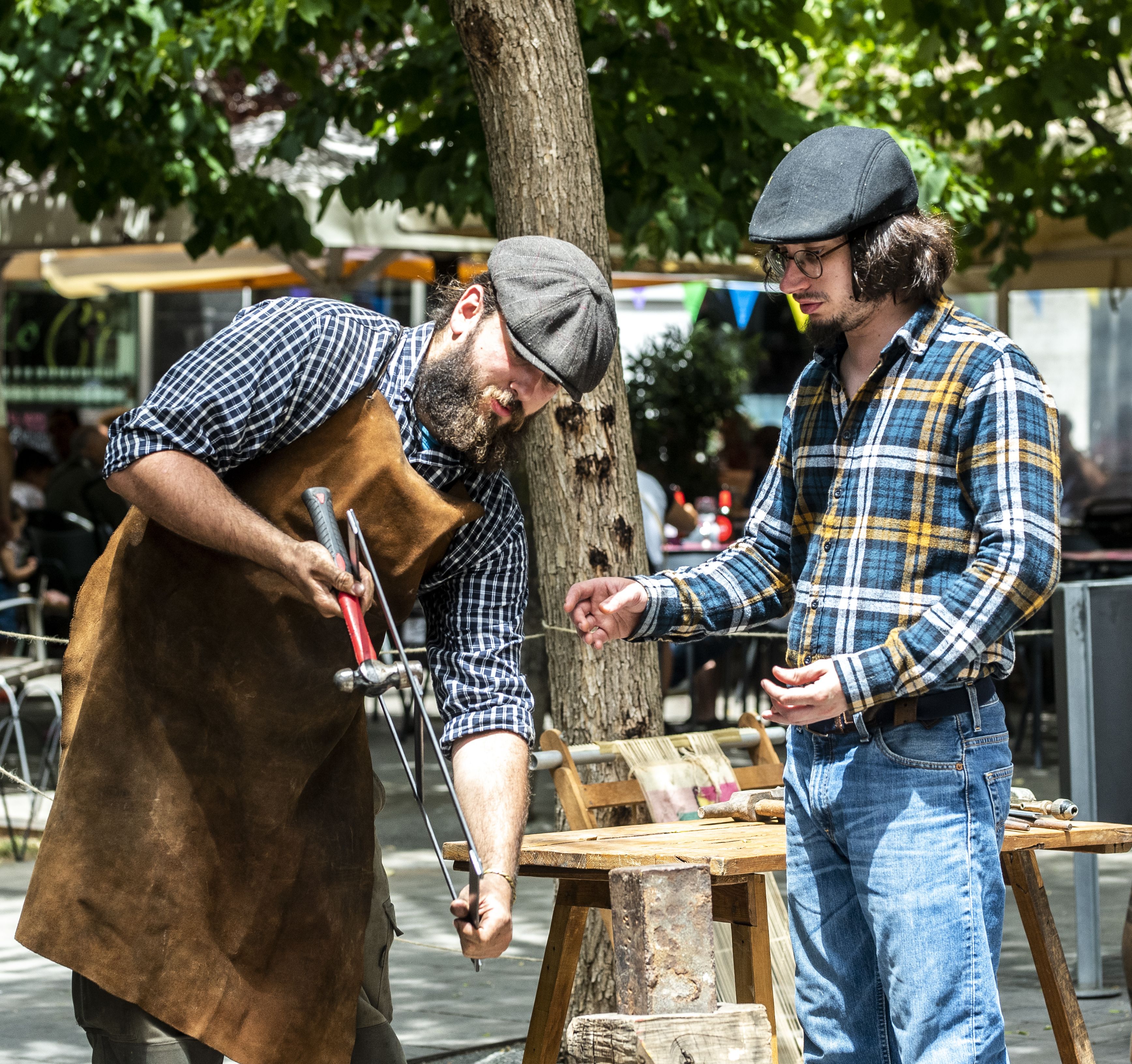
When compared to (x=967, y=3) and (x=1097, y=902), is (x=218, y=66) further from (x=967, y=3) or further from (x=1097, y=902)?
(x=1097, y=902)

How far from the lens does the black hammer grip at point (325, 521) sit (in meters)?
2.28

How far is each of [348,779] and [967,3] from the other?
18.4 ft

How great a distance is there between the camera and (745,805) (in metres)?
3.37

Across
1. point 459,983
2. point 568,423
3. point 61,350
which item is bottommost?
point 459,983

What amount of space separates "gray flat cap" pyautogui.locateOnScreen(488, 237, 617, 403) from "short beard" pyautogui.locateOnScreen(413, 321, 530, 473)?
8cm

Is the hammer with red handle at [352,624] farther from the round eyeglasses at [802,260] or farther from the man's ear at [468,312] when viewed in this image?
the round eyeglasses at [802,260]

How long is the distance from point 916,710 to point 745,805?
3.39 ft

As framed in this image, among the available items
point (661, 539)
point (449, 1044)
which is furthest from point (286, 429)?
point (661, 539)

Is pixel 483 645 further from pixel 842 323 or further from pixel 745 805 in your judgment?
pixel 745 805

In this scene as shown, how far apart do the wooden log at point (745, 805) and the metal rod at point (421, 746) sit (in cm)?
106

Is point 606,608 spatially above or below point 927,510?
below

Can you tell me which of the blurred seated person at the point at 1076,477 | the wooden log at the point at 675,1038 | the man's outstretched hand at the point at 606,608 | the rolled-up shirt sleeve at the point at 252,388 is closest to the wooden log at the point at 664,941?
the wooden log at the point at 675,1038

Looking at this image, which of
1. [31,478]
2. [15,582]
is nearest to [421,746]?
[15,582]

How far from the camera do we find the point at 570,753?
3643 mm
